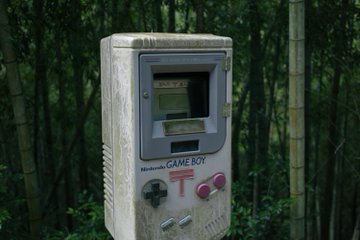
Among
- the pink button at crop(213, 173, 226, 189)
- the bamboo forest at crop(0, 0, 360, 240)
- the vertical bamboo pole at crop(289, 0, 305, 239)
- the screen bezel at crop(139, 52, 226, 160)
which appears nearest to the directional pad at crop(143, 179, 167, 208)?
the screen bezel at crop(139, 52, 226, 160)

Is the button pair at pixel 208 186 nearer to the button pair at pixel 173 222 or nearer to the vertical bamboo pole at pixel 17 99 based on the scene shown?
the button pair at pixel 173 222

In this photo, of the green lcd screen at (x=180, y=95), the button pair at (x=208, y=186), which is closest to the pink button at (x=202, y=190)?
the button pair at (x=208, y=186)

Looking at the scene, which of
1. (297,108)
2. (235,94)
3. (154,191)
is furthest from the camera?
(235,94)

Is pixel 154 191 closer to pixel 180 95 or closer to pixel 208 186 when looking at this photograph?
pixel 208 186

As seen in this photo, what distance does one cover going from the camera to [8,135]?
396cm

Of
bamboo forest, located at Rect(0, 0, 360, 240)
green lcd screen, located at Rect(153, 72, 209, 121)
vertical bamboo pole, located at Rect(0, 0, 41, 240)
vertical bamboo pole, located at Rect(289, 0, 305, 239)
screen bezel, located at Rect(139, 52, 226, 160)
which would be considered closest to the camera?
screen bezel, located at Rect(139, 52, 226, 160)

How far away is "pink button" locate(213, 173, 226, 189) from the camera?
7.09 ft

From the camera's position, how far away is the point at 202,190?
6.98 ft

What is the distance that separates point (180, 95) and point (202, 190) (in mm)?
431

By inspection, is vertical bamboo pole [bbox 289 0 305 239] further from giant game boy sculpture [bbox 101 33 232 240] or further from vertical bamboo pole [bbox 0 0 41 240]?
vertical bamboo pole [bbox 0 0 41 240]

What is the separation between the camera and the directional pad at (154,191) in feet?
6.59

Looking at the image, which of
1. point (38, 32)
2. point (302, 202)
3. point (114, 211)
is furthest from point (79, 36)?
point (302, 202)

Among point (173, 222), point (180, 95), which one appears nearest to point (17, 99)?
Result: point (180, 95)

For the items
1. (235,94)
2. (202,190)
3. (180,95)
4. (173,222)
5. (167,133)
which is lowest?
(173,222)
